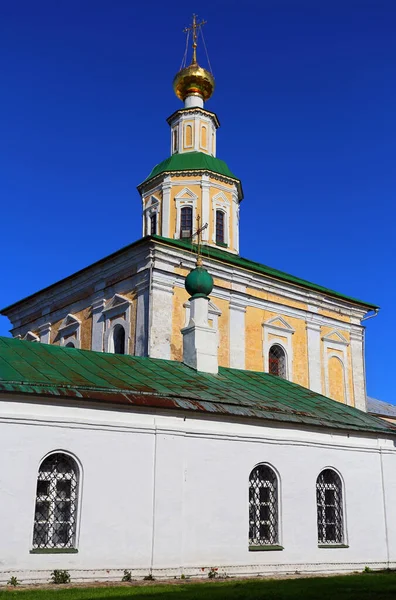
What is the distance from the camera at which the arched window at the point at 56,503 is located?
9.38 metres

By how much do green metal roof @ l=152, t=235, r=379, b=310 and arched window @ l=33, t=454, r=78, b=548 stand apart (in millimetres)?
8982

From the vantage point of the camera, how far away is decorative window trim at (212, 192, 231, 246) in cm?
2156

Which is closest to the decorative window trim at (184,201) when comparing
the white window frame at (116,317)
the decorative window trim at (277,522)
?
the white window frame at (116,317)

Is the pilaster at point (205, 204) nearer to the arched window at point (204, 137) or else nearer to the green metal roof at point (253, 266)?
the green metal roof at point (253, 266)

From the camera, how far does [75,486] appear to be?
9.60 metres

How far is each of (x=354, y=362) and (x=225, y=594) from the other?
A: 15.1 m

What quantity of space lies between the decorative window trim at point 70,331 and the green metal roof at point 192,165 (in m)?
4.91

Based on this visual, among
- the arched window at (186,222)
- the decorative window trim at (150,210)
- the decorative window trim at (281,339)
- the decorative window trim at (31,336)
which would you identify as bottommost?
the decorative window trim at (281,339)

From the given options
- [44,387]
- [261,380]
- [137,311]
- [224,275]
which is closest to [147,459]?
[44,387]

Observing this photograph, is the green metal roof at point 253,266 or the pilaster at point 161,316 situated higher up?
the green metal roof at point 253,266

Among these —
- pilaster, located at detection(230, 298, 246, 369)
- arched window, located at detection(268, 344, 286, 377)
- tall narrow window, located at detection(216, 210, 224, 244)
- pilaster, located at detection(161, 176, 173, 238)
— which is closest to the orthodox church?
pilaster, located at detection(230, 298, 246, 369)

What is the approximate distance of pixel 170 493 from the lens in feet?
33.5

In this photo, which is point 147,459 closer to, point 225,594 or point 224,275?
point 225,594

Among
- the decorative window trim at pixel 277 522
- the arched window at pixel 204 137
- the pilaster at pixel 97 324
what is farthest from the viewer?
the arched window at pixel 204 137
